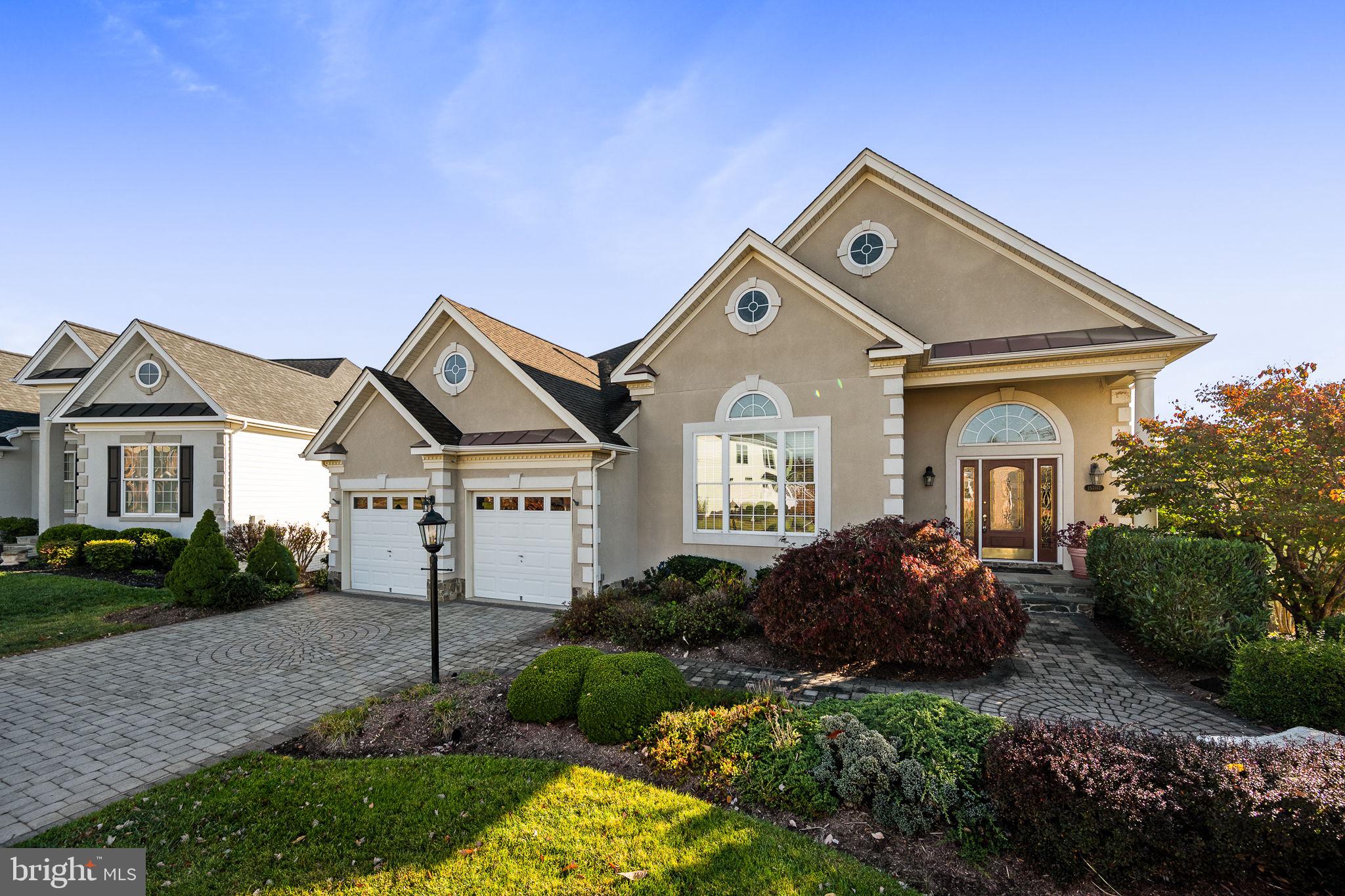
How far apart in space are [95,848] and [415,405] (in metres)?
9.45

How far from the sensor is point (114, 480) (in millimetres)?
16422

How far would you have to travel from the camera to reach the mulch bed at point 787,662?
7109 mm

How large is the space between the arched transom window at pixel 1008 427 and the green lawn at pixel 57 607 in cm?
1667

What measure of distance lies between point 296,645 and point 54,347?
18.8 m

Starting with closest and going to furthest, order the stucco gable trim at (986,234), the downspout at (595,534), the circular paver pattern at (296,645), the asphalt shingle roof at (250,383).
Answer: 1. the circular paver pattern at (296,645)
2. the stucco gable trim at (986,234)
3. the downspout at (595,534)
4. the asphalt shingle roof at (250,383)

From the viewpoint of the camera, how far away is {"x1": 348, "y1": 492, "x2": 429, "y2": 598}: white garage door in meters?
12.5

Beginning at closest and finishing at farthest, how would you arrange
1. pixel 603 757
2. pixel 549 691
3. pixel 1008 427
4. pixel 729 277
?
pixel 603 757 < pixel 549 691 < pixel 729 277 < pixel 1008 427

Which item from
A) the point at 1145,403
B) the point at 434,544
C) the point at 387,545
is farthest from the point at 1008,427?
the point at 387,545

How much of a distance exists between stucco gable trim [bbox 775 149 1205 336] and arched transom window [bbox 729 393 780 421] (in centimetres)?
419

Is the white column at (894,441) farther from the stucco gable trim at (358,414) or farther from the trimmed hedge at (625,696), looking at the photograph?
A: the stucco gable trim at (358,414)

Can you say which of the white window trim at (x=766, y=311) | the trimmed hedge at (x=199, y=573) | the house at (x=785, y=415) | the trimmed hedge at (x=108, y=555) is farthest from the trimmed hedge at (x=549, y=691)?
the trimmed hedge at (x=108, y=555)

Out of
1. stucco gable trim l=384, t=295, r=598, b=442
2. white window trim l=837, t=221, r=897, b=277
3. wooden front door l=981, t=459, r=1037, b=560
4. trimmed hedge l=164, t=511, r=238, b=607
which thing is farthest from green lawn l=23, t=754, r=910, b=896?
white window trim l=837, t=221, r=897, b=277

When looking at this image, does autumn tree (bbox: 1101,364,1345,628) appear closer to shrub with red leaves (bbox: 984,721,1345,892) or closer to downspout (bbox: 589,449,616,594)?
shrub with red leaves (bbox: 984,721,1345,892)

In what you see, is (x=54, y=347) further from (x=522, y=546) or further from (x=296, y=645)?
(x=522, y=546)
